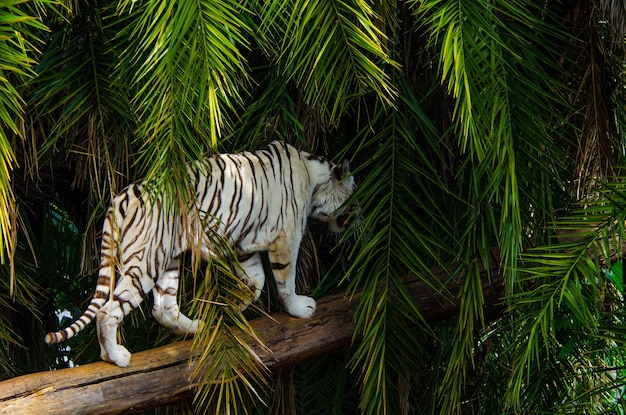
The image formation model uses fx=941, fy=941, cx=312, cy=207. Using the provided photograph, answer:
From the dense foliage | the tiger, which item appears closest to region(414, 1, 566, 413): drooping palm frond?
the dense foliage

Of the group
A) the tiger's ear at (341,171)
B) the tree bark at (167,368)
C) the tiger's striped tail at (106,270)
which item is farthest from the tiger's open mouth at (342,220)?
the tiger's striped tail at (106,270)

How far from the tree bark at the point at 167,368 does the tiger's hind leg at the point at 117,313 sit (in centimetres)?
5

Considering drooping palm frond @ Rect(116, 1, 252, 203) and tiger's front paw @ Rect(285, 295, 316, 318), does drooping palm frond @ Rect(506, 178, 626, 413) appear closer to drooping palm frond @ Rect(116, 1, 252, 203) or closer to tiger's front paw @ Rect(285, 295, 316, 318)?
tiger's front paw @ Rect(285, 295, 316, 318)

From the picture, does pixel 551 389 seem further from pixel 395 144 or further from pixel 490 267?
pixel 395 144

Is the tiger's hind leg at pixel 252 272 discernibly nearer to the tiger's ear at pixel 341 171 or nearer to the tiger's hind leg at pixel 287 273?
the tiger's hind leg at pixel 287 273

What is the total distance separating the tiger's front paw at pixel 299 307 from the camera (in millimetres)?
3699

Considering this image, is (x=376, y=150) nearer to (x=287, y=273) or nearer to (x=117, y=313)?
(x=287, y=273)

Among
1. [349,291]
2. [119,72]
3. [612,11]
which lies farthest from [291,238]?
[612,11]

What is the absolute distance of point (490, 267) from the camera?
12.8 feet

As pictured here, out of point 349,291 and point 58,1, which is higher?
point 58,1

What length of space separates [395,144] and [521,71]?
1.94 feet

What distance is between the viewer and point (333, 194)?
378cm

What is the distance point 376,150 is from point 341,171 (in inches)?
13.8

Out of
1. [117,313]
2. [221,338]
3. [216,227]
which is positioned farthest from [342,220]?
[117,313]
